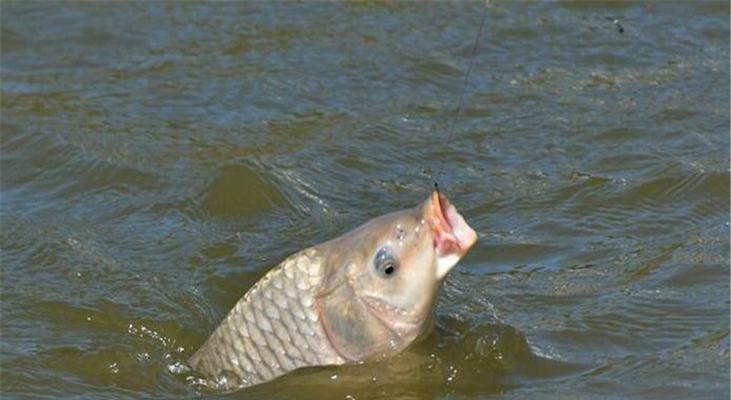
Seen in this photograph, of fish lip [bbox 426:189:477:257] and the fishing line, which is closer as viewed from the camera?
fish lip [bbox 426:189:477:257]

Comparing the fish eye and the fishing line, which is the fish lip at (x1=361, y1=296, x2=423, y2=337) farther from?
the fishing line

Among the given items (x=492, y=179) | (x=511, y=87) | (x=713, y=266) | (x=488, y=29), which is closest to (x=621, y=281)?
(x=713, y=266)

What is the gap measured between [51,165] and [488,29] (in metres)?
2.55

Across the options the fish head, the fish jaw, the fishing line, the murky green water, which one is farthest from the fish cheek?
the fishing line

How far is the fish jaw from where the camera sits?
525cm

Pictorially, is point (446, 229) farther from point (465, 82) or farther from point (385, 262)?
point (465, 82)

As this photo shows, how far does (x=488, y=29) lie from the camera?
9.46 meters

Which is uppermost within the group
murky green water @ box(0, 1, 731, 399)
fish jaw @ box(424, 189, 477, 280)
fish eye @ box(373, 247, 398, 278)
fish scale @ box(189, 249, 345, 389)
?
fish jaw @ box(424, 189, 477, 280)

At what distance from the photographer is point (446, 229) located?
5277mm

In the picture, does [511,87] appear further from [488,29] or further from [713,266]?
[713,266]

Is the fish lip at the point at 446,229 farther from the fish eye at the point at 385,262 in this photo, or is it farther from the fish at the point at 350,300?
the fish eye at the point at 385,262

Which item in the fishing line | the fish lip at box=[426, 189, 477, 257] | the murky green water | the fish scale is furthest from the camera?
the fishing line

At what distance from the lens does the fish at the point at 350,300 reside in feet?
17.4

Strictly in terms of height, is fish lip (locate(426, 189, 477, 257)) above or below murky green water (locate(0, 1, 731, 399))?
above
